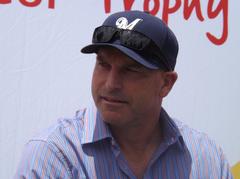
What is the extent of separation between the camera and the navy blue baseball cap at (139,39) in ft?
3.44

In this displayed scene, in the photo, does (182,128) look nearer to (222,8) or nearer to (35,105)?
(35,105)

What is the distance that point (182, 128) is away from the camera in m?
1.31

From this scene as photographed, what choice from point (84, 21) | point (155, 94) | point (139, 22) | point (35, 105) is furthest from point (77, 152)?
point (84, 21)

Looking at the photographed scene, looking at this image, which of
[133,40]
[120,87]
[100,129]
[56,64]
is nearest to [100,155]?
[100,129]

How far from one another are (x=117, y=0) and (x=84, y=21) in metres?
0.17

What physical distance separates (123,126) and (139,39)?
246 mm

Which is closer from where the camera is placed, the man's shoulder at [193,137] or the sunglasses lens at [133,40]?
the sunglasses lens at [133,40]

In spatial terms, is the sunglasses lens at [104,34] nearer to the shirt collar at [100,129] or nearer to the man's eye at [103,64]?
the man's eye at [103,64]

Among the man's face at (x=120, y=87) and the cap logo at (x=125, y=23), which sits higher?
the cap logo at (x=125, y=23)

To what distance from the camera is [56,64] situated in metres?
1.68

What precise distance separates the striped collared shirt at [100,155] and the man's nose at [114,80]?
0.15 metres

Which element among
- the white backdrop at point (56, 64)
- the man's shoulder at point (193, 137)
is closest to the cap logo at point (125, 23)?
the man's shoulder at point (193, 137)

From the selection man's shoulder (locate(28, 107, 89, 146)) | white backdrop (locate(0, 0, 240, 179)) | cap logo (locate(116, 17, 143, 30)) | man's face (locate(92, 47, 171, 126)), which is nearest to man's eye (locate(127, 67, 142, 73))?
man's face (locate(92, 47, 171, 126))

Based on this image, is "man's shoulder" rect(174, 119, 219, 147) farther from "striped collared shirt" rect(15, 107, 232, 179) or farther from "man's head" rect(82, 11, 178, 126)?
"man's head" rect(82, 11, 178, 126)
